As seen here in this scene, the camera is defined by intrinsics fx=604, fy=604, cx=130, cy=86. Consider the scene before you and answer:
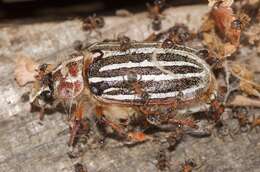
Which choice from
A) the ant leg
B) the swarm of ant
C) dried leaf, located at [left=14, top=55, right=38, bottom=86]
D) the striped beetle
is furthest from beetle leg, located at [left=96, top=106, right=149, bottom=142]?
dried leaf, located at [left=14, top=55, right=38, bottom=86]

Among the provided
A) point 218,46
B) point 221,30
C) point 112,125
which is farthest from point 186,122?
point 221,30

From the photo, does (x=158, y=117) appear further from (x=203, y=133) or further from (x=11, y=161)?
(x=11, y=161)

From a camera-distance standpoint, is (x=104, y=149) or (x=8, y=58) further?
(x=8, y=58)

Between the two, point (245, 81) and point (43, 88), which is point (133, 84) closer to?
point (43, 88)

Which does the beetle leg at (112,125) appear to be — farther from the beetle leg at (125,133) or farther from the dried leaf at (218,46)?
the dried leaf at (218,46)

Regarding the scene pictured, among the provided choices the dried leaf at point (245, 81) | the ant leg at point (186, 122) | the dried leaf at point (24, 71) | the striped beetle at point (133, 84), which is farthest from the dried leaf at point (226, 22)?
the dried leaf at point (24, 71)

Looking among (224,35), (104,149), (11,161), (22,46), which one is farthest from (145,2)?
(11,161)

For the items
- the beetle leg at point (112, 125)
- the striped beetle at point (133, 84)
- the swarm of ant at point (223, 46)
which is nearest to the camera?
the striped beetle at point (133, 84)
